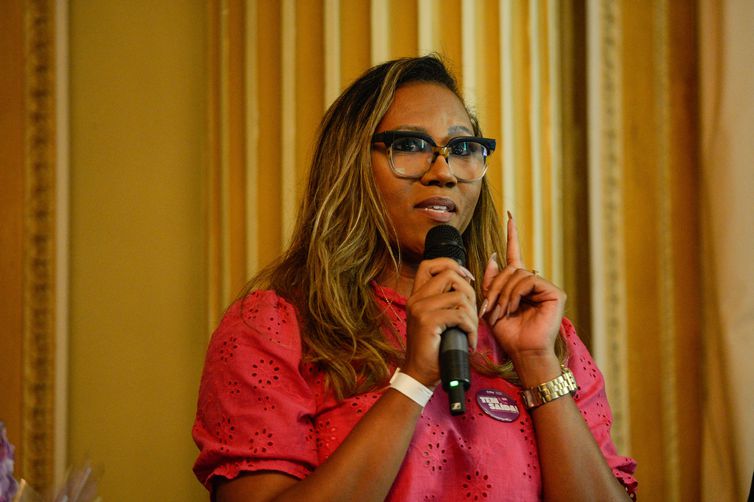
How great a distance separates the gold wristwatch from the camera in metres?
1.59

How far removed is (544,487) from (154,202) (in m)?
1.64

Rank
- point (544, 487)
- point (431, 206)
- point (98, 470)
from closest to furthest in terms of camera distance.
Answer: point (98, 470) < point (544, 487) < point (431, 206)

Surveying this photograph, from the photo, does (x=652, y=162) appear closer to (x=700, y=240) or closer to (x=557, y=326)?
(x=700, y=240)

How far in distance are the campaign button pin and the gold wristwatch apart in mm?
30

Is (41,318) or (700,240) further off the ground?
(700,240)

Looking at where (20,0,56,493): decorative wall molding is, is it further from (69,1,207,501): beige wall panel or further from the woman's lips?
the woman's lips

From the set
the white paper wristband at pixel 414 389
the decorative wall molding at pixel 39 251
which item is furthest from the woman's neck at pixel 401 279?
the decorative wall molding at pixel 39 251

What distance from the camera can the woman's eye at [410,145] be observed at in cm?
170

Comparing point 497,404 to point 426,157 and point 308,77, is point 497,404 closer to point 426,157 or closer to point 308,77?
point 426,157

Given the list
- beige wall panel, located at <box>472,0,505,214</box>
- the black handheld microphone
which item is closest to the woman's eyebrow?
the black handheld microphone

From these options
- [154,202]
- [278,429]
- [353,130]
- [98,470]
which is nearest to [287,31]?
[154,202]

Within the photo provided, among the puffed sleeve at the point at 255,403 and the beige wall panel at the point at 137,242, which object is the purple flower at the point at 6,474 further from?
the beige wall panel at the point at 137,242

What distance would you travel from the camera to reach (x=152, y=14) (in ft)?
9.07

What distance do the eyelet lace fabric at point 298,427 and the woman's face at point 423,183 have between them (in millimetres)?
294
